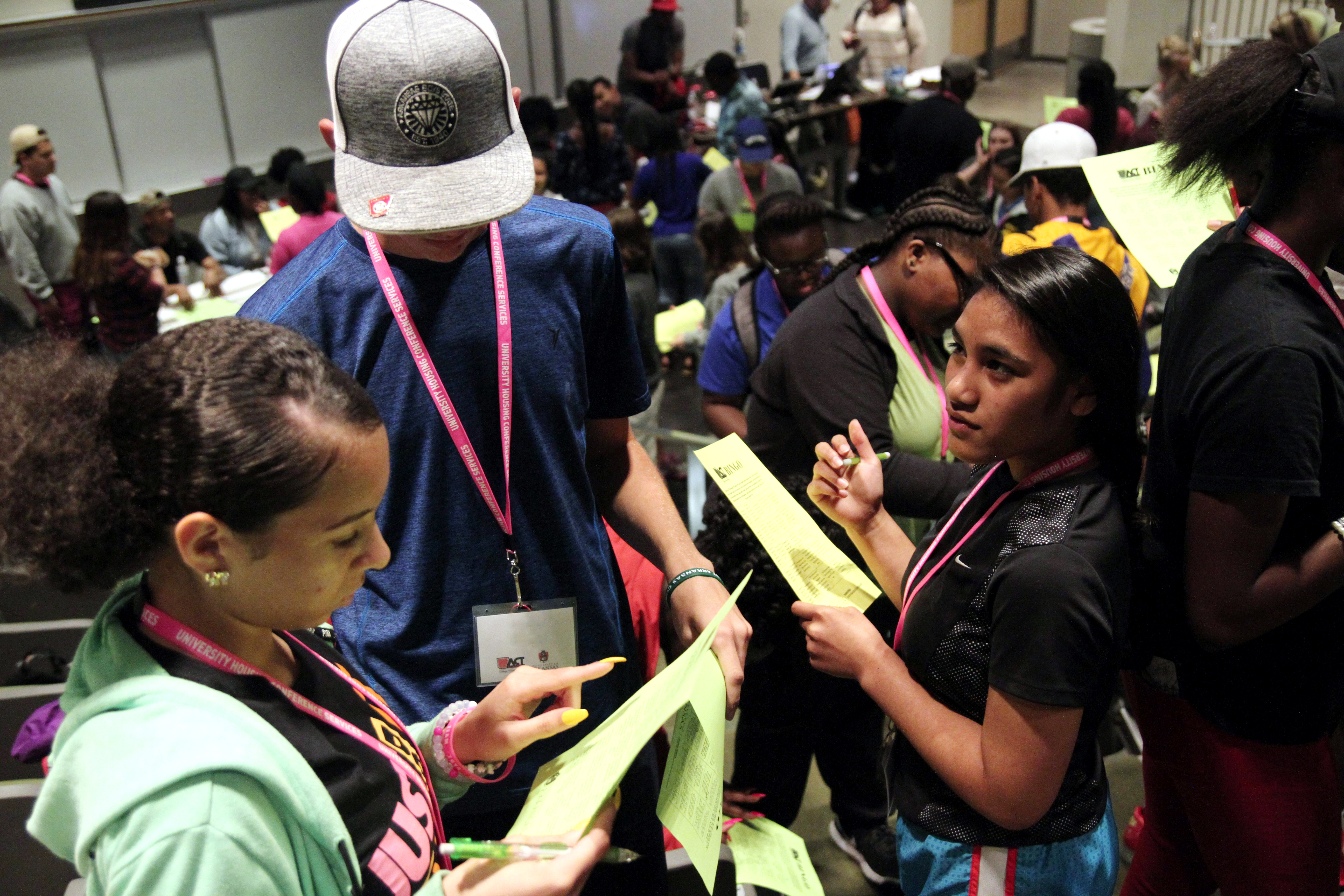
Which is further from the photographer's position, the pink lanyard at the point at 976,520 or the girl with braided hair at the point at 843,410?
the girl with braided hair at the point at 843,410

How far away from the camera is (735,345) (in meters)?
3.29

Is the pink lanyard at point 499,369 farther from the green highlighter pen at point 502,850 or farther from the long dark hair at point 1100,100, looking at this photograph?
the long dark hair at point 1100,100

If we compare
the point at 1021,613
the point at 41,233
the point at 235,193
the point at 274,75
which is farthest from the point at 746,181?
the point at 1021,613

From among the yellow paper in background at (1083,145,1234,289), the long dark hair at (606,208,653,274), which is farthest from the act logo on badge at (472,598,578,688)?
the long dark hair at (606,208,653,274)

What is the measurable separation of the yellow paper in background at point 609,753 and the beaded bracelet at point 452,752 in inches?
3.2

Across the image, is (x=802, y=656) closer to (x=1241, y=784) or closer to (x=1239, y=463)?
(x=1241, y=784)

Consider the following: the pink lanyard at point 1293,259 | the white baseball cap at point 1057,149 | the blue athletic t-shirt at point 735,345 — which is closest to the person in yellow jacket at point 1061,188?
the white baseball cap at point 1057,149

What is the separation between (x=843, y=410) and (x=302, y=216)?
3.94 meters

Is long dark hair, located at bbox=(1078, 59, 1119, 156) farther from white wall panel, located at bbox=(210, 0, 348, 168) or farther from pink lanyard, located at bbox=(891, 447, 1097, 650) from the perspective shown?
white wall panel, located at bbox=(210, 0, 348, 168)

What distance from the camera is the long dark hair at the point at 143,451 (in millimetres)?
938

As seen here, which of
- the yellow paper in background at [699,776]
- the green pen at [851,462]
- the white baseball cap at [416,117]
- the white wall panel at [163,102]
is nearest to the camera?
the yellow paper in background at [699,776]

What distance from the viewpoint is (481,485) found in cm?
145

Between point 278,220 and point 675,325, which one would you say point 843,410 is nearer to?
point 675,325

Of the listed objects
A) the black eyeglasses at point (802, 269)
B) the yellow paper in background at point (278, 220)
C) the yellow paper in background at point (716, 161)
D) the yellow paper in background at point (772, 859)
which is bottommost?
the yellow paper in background at point (772, 859)
